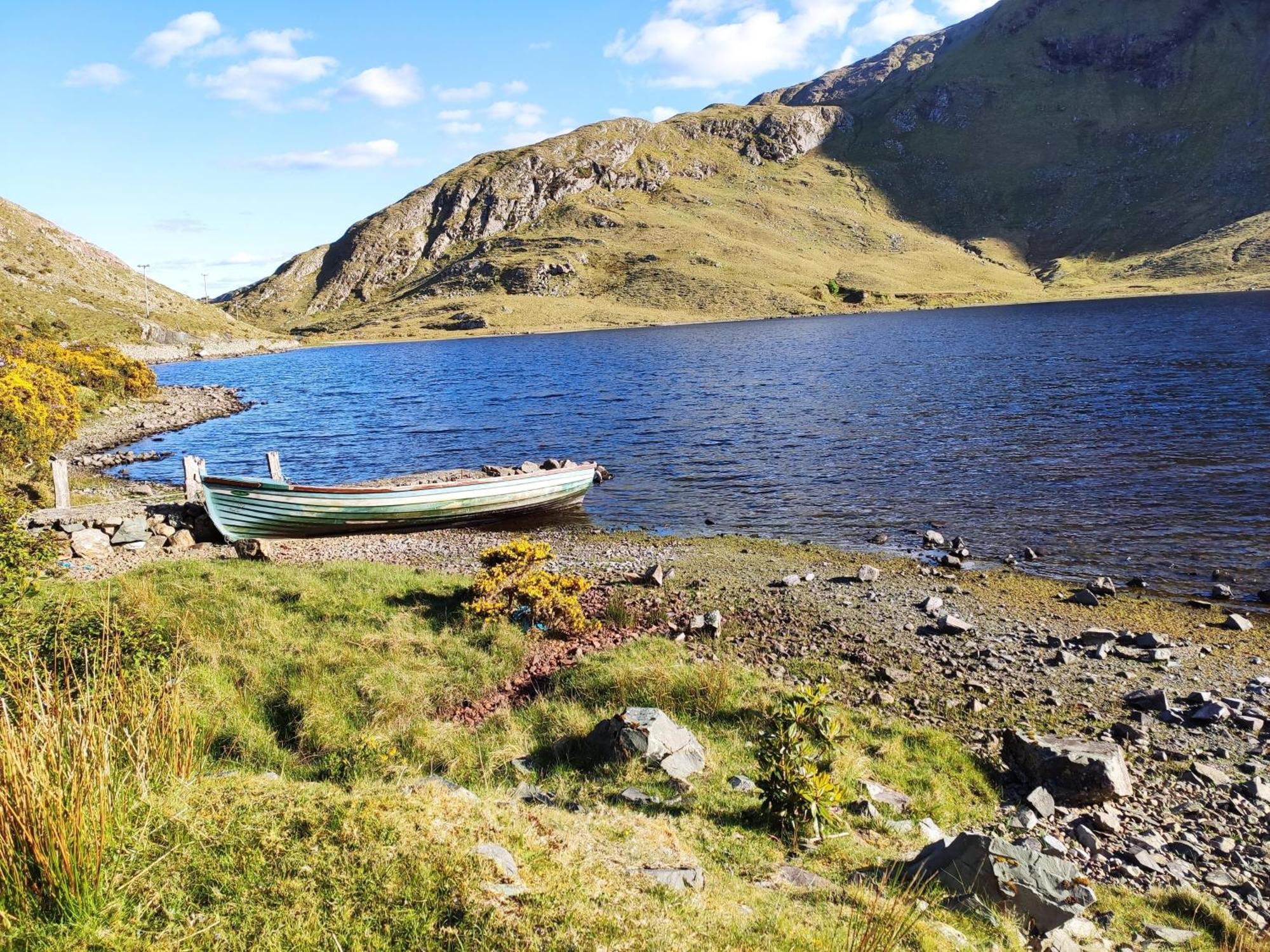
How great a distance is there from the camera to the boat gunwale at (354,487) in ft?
70.1

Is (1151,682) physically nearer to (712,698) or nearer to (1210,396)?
(712,698)

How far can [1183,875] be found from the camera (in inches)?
310

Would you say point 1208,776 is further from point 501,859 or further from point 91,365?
point 91,365

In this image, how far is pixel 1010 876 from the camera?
265 inches

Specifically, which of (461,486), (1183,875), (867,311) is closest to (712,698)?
(1183,875)

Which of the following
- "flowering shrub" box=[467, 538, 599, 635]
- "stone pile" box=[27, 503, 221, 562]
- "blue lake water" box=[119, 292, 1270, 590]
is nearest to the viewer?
"flowering shrub" box=[467, 538, 599, 635]

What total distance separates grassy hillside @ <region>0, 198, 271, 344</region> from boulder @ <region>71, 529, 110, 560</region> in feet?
282

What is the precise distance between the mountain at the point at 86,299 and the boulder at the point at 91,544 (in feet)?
272

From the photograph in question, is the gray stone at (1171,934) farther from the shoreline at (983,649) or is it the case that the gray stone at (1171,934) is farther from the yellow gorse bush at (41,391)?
the yellow gorse bush at (41,391)

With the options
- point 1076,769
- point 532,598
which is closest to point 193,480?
point 532,598

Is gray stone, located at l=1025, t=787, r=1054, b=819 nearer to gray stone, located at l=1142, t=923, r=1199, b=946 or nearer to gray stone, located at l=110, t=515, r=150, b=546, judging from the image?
gray stone, located at l=1142, t=923, r=1199, b=946

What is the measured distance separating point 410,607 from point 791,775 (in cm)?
942

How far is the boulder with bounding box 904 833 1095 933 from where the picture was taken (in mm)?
6598

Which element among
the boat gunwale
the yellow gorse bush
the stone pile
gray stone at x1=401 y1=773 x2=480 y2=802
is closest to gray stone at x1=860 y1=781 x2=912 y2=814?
gray stone at x1=401 y1=773 x2=480 y2=802
